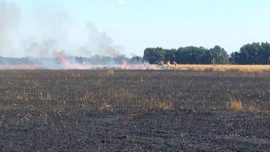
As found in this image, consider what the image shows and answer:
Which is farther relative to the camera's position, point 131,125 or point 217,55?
point 217,55

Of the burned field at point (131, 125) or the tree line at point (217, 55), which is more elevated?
the tree line at point (217, 55)

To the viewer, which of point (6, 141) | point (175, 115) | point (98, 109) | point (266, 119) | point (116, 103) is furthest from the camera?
point (116, 103)

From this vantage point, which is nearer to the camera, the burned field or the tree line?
the burned field

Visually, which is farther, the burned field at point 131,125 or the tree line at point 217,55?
the tree line at point 217,55

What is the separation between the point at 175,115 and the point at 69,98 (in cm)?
766

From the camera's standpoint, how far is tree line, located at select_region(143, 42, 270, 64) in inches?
5467

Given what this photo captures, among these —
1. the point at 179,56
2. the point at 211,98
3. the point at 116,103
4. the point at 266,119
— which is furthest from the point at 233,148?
the point at 179,56

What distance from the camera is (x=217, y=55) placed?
146500mm

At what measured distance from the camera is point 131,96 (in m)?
22.7

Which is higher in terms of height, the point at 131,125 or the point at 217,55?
the point at 217,55

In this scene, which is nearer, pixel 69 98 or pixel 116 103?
pixel 116 103

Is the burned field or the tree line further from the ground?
the tree line

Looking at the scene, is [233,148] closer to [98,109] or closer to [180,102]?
[98,109]

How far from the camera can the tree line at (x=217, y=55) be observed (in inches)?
5467
